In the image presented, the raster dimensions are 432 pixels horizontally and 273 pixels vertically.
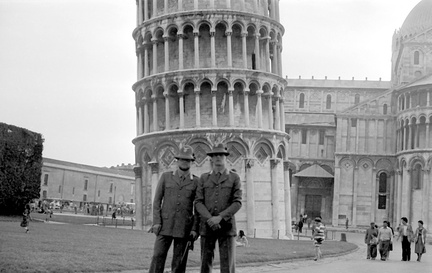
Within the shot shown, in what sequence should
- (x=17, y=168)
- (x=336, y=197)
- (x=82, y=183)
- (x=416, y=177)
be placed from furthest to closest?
1. (x=82, y=183)
2. (x=336, y=197)
3. (x=416, y=177)
4. (x=17, y=168)

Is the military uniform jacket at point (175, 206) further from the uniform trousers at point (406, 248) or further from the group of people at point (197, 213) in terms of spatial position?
the uniform trousers at point (406, 248)

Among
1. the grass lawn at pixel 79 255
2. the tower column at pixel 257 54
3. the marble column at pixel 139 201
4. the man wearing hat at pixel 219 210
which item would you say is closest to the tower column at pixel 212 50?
the tower column at pixel 257 54

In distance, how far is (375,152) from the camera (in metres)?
75.2

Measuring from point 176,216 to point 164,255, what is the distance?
0.75 meters

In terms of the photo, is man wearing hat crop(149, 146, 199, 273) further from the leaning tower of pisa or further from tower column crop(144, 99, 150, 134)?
tower column crop(144, 99, 150, 134)

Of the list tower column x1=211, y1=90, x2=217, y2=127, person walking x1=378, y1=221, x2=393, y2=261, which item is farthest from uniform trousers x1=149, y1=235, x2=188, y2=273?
tower column x1=211, y1=90, x2=217, y2=127

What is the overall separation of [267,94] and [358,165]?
1353 inches

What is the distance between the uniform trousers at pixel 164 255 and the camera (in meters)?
11.6

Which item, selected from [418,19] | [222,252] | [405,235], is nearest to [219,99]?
[405,235]

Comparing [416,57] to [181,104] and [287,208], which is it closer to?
[287,208]

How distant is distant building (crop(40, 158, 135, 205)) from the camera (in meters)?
92.5

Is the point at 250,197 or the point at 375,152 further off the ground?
the point at 375,152

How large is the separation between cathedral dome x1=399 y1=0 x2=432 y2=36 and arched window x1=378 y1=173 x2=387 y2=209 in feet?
76.3

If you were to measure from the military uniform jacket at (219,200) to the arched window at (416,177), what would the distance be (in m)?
61.4
